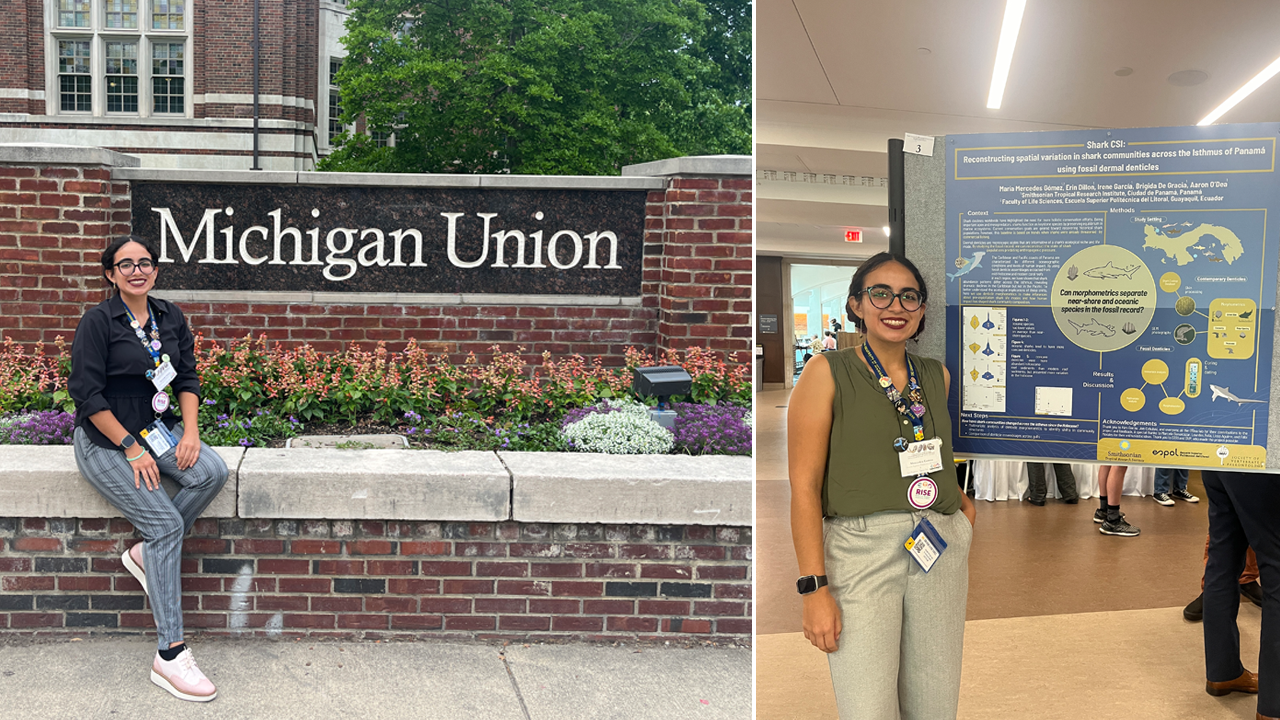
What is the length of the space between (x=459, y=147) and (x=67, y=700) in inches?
685

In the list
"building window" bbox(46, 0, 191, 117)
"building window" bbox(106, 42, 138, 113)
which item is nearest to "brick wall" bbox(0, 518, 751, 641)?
"building window" bbox(46, 0, 191, 117)

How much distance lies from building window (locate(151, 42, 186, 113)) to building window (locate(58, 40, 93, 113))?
153 cm

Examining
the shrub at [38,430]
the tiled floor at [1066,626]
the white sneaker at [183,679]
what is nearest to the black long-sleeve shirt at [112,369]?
the white sneaker at [183,679]

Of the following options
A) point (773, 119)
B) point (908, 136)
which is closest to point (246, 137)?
point (773, 119)

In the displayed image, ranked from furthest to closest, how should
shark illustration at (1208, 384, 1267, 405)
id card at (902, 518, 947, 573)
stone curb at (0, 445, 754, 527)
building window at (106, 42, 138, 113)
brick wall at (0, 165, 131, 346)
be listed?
building window at (106, 42, 138, 113), brick wall at (0, 165, 131, 346), stone curb at (0, 445, 754, 527), shark illustration at (1208, 384, 1267, 405), id card at (902, 518, 947, 573)

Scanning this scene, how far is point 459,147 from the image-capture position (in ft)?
63.9

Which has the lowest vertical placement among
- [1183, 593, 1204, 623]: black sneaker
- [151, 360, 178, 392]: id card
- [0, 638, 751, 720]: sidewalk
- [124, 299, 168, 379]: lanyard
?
[0, 638, 751, 720]: sidewalk

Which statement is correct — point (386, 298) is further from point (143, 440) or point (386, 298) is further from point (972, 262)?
point (972, 262)

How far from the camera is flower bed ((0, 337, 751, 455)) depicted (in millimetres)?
4562

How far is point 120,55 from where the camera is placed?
22641 mm

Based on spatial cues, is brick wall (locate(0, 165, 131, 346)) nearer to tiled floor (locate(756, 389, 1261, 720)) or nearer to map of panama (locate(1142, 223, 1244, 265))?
tiled floor (locate(756, 389, 1261, 720))

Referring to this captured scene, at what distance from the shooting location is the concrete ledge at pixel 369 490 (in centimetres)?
348

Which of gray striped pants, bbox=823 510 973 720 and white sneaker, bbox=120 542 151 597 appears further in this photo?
white sneaker, bbox=120 542 151 597

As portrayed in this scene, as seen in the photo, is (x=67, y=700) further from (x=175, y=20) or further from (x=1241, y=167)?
(x=175, y=20)
